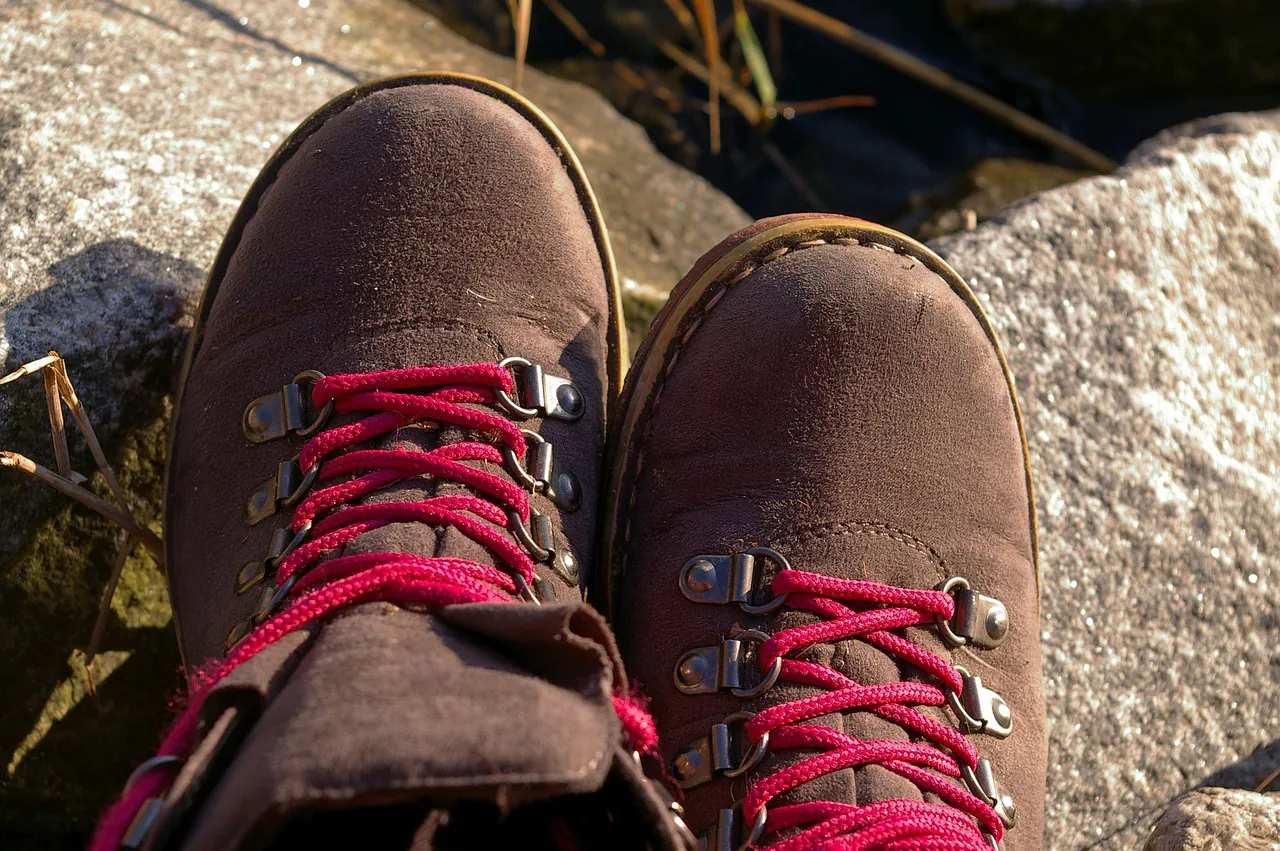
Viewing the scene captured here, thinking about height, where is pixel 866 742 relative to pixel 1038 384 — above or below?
below

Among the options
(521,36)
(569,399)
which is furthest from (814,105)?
(569,399)

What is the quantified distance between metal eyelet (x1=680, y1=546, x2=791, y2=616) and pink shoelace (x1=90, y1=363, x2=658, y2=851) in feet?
0.61

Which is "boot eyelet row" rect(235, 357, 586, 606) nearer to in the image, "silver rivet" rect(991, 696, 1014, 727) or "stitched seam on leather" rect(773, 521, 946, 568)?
"stitched seam on leather" rect(773, 521, 946, 568)

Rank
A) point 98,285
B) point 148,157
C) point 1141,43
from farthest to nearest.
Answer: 1. point 1141,43
2. point 148,157
3. point 98,285

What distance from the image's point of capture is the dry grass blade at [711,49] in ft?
8.02

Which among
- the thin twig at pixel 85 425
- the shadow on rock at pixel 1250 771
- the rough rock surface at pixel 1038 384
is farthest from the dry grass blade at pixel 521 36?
the shadow on rock at pixel 1250 771

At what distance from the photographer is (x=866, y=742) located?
137cm

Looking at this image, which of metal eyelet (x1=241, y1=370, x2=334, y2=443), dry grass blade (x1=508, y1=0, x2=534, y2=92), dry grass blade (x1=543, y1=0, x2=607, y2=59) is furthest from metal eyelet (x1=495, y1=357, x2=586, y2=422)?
dry grass blade (x1=543, y1=0, x2=607, y2=59)

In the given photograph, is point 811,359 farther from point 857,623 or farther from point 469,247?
point 469,247

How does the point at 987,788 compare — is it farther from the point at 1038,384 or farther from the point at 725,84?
the point at 725,84

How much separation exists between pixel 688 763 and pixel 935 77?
6.74ft

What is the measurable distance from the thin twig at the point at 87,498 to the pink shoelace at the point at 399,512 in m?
0.33

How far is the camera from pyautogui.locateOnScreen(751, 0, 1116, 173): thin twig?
2.78 meters

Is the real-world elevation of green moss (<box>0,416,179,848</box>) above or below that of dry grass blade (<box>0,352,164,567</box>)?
below
